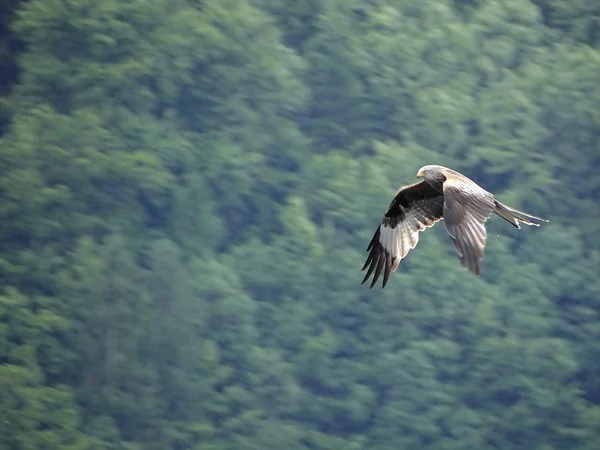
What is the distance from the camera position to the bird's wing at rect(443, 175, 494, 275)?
7.18m

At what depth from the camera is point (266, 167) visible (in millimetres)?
21922

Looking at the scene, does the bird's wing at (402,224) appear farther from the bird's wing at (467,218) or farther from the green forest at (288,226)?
the green forest at (288,226)

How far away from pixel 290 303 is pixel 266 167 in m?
3.43

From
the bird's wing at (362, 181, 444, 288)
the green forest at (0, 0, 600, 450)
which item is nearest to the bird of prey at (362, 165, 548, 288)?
the bird's wing at (362, 181, 444, 288)

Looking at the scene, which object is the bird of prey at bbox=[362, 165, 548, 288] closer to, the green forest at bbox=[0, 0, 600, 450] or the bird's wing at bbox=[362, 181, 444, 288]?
the bird's wing at bbox=[362, 181, 444, 288]

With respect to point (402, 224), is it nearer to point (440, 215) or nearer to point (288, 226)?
point (440, 215)

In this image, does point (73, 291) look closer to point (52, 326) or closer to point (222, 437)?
point (52, 326)

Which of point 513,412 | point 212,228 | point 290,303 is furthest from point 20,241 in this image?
point 513,412

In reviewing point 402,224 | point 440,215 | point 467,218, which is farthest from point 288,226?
point 467,218

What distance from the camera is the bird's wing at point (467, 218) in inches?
283

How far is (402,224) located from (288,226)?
433 inches

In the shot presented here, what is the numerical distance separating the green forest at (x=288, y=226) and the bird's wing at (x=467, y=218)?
1071 cm

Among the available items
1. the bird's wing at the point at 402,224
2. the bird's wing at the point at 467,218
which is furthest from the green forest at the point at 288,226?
the bird's wing at the point at 467,218

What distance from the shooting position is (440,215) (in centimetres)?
922
